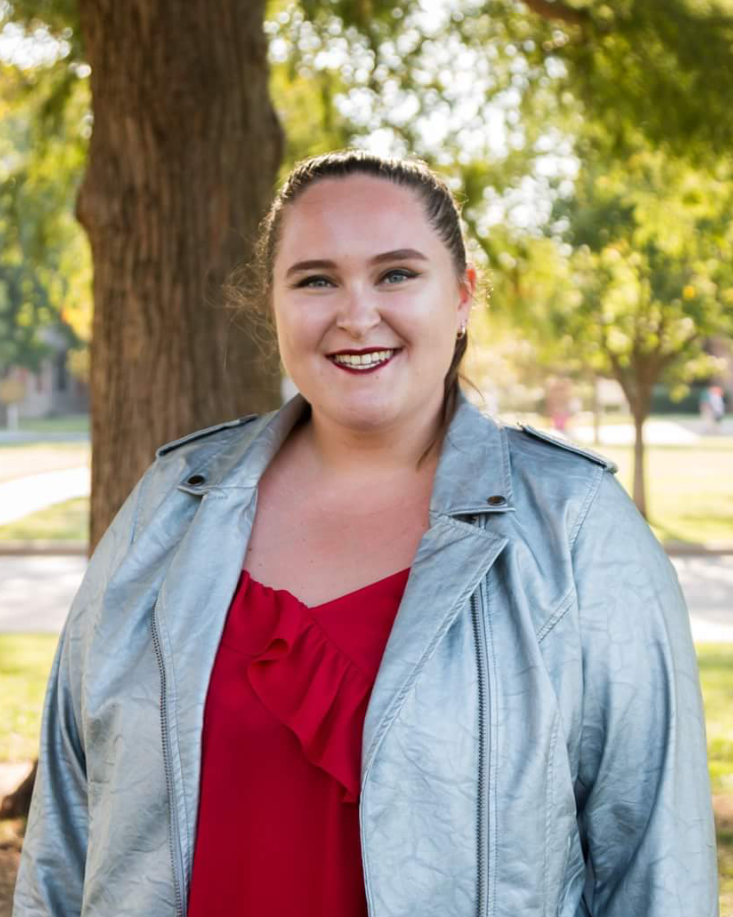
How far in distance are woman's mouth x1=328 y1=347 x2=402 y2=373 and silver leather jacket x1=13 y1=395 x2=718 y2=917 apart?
192mm

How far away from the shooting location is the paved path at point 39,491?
22.2 metres

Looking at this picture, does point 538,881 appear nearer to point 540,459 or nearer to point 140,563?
point 540,459

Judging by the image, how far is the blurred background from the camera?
450cm

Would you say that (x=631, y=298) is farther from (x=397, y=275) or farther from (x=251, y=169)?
(x=397, y=275)

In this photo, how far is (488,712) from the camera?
6.26 ft

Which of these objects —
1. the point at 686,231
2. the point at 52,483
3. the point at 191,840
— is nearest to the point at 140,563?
the point at 191,840

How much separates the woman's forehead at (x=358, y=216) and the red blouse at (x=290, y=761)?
0.62m

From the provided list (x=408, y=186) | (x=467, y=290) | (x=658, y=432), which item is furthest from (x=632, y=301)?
(x=658, y=432)

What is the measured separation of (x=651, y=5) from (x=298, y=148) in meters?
3.45

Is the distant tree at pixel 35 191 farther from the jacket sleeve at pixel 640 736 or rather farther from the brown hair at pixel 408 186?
the jacket sleeve at pixel 640 736

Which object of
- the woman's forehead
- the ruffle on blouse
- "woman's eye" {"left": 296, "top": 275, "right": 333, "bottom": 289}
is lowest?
the ruffle on blouse

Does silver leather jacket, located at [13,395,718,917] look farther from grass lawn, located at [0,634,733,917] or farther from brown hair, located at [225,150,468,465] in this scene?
grass lawn, located at [0,634,733,917]

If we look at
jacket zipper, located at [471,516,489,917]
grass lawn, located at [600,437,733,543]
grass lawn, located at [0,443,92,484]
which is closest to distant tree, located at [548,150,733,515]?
grass lawn, located at [600,437,733,543]

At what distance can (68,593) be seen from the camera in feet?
41.8
